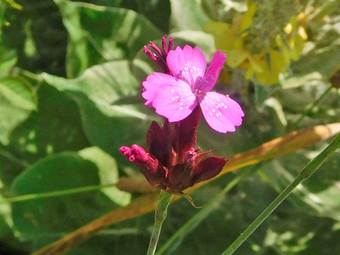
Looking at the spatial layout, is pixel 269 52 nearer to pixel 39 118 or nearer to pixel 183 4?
pixel 183 4

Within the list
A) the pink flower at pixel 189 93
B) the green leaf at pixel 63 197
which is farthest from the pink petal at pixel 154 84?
the green leaf at pixel 63 197

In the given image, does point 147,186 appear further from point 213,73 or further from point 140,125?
point 213,73

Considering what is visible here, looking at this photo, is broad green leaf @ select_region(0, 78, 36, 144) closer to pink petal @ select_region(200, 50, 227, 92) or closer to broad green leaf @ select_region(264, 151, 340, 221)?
broad green leaf @ select_region(264, 151, 340, 221)

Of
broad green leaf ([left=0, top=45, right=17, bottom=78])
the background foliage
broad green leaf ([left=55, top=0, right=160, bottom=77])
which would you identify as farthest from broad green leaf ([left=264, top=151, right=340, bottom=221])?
broad green leaf ([left=0, top=45, right=17, bottom=78])

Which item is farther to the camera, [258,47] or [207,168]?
[258,47]

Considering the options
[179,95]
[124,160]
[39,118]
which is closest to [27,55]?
[39,118]

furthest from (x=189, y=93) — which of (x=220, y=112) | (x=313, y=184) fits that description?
(x=313, y=184)
